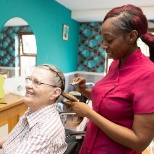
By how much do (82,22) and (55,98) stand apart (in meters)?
4.35

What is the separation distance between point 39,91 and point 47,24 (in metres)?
2.60

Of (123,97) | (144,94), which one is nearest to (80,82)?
(123,97)

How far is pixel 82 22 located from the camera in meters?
5.20

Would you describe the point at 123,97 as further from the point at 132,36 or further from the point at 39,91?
the point at 39,91

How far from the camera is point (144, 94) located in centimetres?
77

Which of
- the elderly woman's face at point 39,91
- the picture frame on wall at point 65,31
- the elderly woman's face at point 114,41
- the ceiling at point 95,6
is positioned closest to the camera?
the elderly woman's face at point 114,41

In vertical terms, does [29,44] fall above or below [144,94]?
above

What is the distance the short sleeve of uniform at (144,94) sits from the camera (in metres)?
0.76

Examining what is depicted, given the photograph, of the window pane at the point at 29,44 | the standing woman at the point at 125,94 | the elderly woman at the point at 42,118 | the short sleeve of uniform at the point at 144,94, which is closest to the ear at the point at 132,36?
the standing woman at the point at 125,94

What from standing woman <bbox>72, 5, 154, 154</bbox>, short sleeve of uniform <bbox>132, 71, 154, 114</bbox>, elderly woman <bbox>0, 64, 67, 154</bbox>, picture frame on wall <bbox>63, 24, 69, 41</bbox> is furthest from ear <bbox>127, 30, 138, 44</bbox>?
picture frame on wall <bbox>63, 24, 69, 41</bbox>

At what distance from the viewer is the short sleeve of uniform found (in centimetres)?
76

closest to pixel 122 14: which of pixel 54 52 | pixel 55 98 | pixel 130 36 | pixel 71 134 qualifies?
pixel 130 36

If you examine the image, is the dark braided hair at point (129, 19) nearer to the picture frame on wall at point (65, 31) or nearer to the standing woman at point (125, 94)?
the standing woman at point (125, 94)

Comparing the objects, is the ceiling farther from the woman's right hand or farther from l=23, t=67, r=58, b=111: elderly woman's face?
l=23, t=67, r=58, b=111: elderly woman's face
